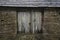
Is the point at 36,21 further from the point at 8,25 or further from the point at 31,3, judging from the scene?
the point at 8,25

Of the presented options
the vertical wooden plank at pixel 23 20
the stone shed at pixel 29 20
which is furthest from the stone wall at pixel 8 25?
the vertical wooden plank at pixel 23 20

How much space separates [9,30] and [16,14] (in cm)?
40

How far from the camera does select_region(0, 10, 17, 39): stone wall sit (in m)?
2.93

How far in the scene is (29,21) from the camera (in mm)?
3068

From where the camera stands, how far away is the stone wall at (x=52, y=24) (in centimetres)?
294

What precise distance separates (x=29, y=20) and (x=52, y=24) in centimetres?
54

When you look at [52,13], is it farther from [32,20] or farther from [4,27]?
[4,27]

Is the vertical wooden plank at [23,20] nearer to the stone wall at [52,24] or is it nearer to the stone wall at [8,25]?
the stone wall at [8,25]

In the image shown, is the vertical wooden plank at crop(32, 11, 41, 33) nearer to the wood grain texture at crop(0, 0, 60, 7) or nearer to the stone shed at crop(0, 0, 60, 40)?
the stone shed at crop(0, 0, 60, 40)

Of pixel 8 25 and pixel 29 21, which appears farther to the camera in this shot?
pixel 29 21

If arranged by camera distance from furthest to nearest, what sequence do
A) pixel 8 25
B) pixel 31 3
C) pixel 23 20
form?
pixel 23 20 → pixel 8 25 → pixel 31 3

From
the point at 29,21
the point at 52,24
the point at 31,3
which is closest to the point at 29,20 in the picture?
the point at 29,21

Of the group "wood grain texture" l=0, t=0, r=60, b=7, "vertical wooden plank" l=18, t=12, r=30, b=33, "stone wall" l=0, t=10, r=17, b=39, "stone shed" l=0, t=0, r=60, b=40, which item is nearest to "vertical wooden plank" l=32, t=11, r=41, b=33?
"stone shed" l=0, t=0, r=60, b=40

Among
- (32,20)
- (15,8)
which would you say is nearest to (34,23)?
(32,20)
